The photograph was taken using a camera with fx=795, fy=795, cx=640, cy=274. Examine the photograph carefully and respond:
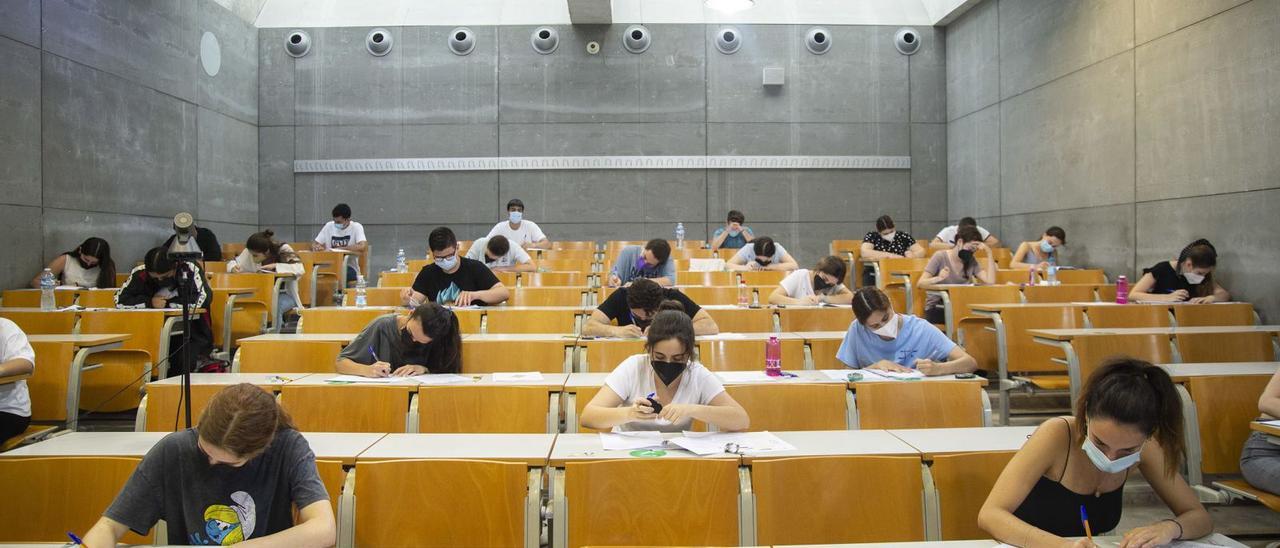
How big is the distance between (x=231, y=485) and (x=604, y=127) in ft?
33.2

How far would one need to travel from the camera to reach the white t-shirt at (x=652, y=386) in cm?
319

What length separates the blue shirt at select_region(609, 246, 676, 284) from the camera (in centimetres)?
686

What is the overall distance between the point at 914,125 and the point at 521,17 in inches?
241

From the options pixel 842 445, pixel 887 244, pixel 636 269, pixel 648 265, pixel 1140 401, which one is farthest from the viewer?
pixel 887 244

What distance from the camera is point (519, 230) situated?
9.97 metres

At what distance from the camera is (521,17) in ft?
38.9

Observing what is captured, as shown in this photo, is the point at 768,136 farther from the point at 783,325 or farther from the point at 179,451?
the point at 179,451

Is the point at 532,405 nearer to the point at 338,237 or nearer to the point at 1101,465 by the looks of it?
the point at 1101,465

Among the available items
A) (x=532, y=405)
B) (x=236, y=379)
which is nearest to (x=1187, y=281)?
(x=532, y=405)

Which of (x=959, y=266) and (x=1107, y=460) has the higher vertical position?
(x=959, y=266)

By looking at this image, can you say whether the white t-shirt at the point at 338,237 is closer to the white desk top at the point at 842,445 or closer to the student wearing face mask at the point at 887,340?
the student wearing face mask at the point at 887,340

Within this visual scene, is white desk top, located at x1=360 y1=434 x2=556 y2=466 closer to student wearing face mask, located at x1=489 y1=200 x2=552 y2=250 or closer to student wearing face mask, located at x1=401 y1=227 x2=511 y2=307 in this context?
student wearing face mask, located at x1=401 y1=227 x2=511 y2=307

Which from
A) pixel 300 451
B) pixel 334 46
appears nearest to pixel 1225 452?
pixel 300 451

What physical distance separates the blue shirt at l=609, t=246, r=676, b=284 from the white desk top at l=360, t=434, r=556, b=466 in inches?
159
